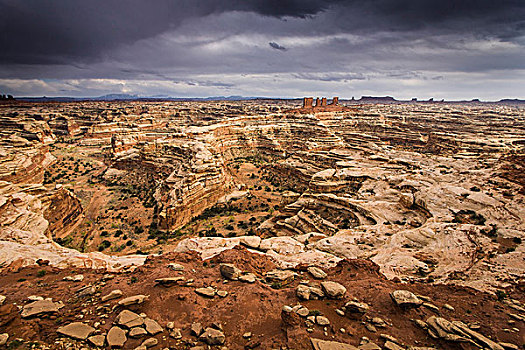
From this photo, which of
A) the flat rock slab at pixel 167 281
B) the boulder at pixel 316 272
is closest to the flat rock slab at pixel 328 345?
the boulder at pixel 316 272

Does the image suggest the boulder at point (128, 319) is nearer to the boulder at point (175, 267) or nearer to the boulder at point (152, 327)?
the boulder at point (152, 327)

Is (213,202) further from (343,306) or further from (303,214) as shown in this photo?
(343,306)

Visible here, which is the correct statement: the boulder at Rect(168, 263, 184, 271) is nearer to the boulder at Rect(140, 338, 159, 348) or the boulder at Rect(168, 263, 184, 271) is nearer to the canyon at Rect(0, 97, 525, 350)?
the canyon at Rect(0, 97, 525, 350)

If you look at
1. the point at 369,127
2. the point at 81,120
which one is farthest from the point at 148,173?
the point at 81,120

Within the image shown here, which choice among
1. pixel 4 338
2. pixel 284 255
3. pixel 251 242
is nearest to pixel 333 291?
pixel 284 255

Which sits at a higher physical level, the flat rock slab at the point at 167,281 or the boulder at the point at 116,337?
the boulder at the point at 116,337

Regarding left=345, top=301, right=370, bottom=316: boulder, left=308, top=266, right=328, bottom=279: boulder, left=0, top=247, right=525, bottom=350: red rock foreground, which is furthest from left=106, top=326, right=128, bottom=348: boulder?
left=308, top=266, right=328, bottom=279: boulder
